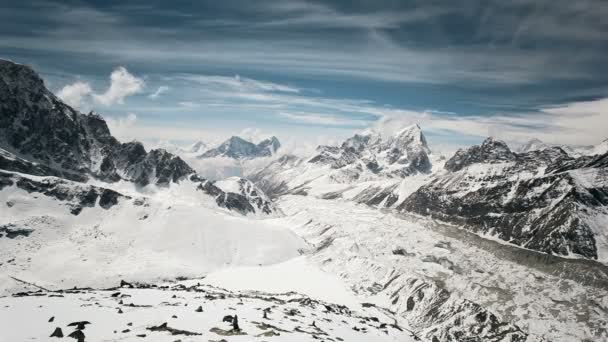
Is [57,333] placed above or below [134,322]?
above

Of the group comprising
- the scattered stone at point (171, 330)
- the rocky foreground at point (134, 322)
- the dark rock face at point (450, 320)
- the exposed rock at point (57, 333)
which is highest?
the exposed rock at point (57, 333)

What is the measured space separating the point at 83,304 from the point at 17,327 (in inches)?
669

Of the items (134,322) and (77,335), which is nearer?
(77,335)

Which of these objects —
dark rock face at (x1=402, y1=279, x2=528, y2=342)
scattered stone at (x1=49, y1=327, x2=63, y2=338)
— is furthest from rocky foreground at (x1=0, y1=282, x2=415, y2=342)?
dark rock face at (x1=402, y1=279, x2=528, y2=342)

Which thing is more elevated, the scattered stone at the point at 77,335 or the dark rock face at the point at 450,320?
the scattered stone at the point at 77,335

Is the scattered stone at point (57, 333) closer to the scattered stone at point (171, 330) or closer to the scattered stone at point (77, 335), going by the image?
the scattered stone at point (77, 335)

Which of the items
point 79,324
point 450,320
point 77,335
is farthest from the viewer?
point 450,320

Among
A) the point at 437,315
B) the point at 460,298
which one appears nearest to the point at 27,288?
the point at 437,315

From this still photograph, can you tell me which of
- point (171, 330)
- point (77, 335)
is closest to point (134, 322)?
point (171, 330)

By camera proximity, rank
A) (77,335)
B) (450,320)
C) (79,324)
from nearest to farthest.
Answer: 1. (77,335)
2. (79,324)
3. (450,320)

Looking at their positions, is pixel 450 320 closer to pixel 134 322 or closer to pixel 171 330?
pixel 171 330

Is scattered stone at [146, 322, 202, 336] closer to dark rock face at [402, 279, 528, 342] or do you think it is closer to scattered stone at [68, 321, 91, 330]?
scattered stone at [68, 321, 91, 330]

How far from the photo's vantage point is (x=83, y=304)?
2469 inches

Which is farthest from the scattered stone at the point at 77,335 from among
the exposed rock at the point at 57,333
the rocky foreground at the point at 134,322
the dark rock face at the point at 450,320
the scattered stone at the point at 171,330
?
the dark rock face at the point at 450,320
